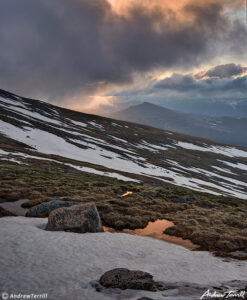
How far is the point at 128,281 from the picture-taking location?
1037 cm

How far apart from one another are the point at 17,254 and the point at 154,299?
8.29 m

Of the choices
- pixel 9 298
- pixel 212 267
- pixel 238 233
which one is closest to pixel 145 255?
pixel 212 267

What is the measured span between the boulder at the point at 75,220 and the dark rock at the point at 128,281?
25.7 feet

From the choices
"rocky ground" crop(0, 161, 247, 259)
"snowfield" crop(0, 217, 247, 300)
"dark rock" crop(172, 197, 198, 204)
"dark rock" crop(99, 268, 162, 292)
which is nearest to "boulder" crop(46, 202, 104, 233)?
"snowfield" crop(0, 217, 247, 300)

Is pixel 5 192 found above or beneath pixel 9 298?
beneath

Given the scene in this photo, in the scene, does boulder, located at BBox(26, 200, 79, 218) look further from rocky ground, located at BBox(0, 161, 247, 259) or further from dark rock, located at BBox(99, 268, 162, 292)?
dark rock, located at BBox(99, 268, 162, 292)

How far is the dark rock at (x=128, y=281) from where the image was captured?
10.2 metres

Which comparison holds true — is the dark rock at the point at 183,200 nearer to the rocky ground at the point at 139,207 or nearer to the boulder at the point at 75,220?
the rocky ground at the point at 139,207

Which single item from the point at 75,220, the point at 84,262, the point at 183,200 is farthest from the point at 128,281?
the point at 183,200

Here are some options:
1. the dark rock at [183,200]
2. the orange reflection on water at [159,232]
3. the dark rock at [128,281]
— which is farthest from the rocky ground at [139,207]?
the dark rock at [128,281]

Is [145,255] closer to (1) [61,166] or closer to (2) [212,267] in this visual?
(2) [212,267]

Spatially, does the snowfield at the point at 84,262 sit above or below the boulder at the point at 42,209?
above

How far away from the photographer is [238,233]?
22.7m

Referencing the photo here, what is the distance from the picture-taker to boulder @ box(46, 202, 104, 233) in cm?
1812
